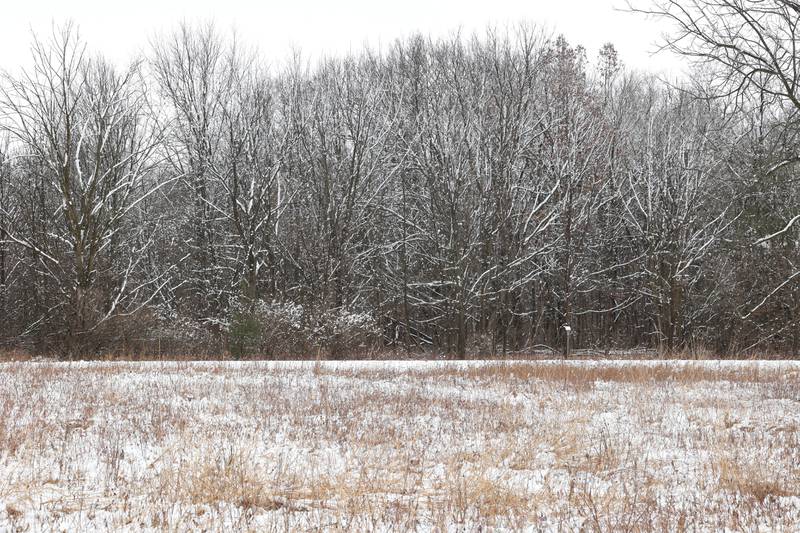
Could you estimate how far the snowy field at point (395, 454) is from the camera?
4922 millimetres

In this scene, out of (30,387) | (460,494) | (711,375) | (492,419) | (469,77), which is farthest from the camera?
(469,77)

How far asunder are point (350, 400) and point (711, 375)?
7060 mm

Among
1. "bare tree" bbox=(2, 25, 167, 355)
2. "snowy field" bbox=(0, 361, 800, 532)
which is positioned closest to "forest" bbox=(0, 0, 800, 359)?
"bare tree" bbox=(2, 25, 167, 355)

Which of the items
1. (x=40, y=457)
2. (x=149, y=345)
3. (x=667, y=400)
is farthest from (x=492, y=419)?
(x=149, y=345)

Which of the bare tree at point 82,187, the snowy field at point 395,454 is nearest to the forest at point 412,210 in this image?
the bare tree at point 82,187

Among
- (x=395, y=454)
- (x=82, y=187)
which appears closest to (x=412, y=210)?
(x=82, y=187)

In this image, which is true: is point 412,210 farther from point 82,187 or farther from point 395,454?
point 395,454

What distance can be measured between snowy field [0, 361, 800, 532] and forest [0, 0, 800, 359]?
34.6ft

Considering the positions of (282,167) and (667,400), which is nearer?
(667,400)

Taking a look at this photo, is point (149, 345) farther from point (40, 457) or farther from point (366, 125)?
point (40, 457)

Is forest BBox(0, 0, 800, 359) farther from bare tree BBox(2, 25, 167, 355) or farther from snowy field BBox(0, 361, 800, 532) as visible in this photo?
snowy field BBox(0, 361, 800, 532)

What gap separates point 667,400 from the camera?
33.3 ft

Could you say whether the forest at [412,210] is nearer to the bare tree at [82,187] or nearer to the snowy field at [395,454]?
the bare tree at [82,187]

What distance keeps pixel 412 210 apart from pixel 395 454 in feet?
69.3
